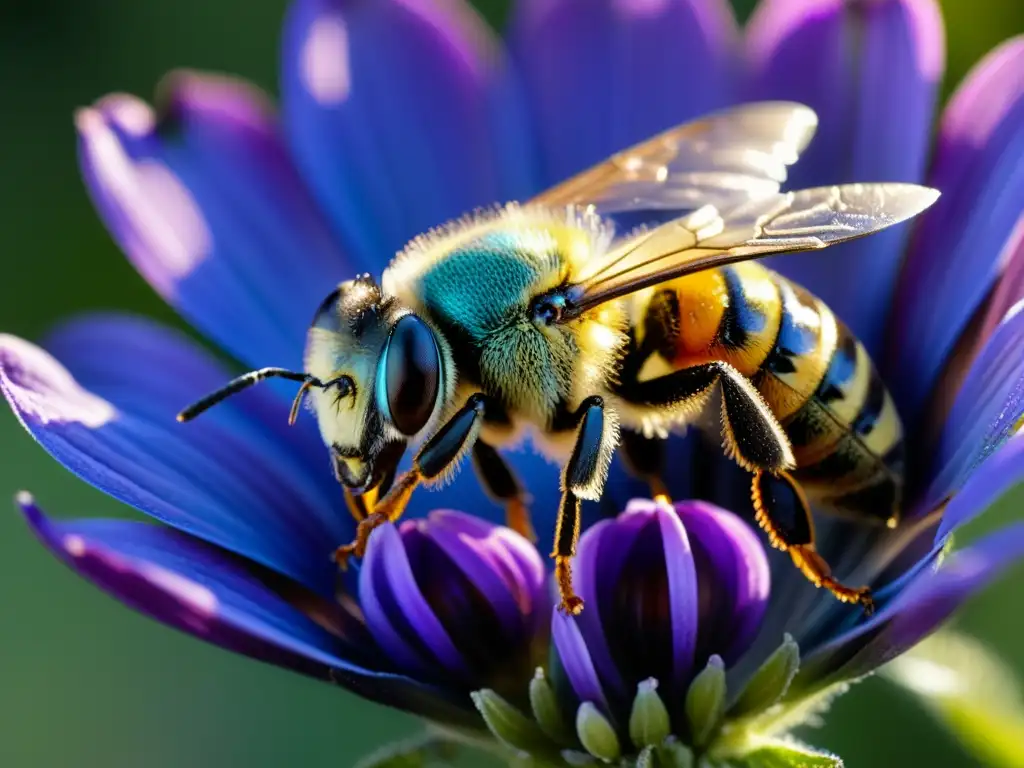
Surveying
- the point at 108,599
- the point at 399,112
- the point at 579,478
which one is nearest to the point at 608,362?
the point at 579,478

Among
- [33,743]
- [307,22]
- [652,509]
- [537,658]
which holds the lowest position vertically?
[33,743]

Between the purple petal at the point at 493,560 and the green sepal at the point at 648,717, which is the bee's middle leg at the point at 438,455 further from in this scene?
the green sepal at the point at 648,717

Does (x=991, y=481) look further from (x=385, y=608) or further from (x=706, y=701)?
(x=385, y=608)

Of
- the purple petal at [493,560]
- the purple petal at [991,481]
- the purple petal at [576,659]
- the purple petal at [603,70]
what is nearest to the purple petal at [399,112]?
the purple petal at [603,70]

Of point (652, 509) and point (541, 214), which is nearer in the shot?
point (652, 509)

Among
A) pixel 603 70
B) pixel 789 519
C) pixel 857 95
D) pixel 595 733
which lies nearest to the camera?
pixel 595 733

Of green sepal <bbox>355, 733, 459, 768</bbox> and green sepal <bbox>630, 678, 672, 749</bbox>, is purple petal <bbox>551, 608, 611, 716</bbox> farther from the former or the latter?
green sepal <bbox>355, 733, 459, 768</bbox>

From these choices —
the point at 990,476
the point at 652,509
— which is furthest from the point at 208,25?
the point at 990,476

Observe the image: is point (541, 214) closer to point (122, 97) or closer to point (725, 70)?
point (725, 70)
